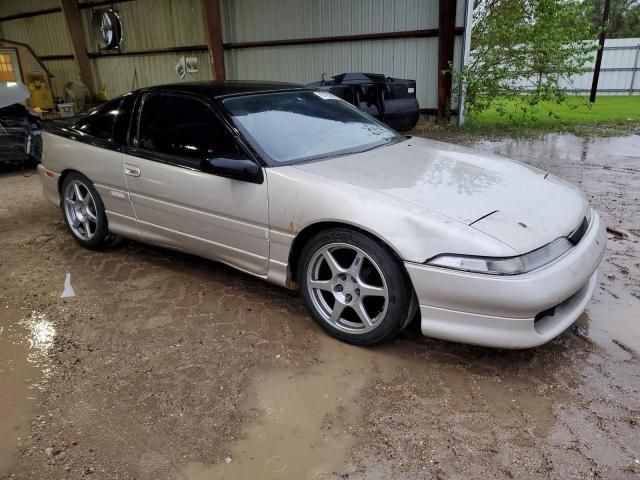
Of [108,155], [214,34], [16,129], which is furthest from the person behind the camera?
[214,34]

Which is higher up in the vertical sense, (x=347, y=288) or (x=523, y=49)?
(x=523, y=49)

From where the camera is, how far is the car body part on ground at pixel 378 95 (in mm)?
9500

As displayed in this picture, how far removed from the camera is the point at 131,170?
3990mm

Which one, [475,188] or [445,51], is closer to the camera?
[475,188]

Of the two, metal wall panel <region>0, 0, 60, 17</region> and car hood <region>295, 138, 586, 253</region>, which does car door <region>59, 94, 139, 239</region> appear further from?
metal wall panel <region>0, 0, 60, 17</region>

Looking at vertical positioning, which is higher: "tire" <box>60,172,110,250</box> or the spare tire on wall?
the spare tire on wall

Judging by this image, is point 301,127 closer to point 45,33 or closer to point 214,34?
point 214,34

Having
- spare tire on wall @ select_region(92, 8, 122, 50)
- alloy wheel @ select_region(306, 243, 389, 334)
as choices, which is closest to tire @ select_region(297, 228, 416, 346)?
alloy wheel @ select_region(306, 243, 389, 334)

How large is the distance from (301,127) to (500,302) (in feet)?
6.23

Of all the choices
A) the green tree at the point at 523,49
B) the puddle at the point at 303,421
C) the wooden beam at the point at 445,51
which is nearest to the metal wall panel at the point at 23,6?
the wooden beam at the point at 445,51

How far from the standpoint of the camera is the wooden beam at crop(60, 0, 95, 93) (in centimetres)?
1739

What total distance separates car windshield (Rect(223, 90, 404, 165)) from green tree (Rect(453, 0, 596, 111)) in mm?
7556

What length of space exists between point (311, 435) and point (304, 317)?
111 cm

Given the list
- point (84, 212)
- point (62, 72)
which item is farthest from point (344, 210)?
point (62, 72)
